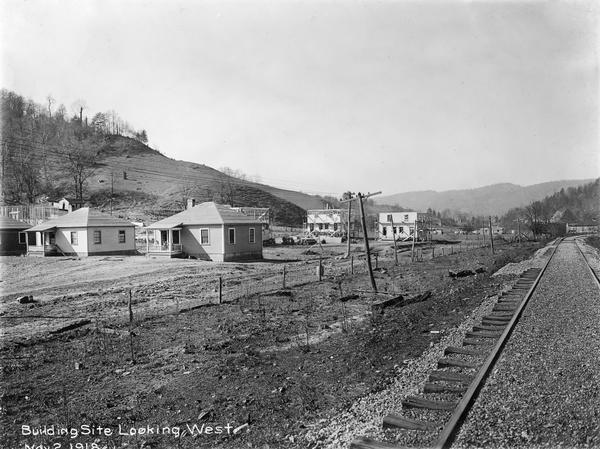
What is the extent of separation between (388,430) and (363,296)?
1333 cm

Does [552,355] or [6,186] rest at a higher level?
[6,186]

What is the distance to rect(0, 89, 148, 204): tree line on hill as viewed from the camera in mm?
107562

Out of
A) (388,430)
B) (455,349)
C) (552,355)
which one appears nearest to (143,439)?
(388,430)

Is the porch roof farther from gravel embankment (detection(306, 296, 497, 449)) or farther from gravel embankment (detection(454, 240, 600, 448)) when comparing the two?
gravel embankment (detection(306, 296, 497, 449))

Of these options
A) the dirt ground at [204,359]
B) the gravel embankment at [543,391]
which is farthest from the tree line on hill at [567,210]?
the gravel embankment at [543,391]

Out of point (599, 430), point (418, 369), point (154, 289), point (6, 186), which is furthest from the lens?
point (6, 186)

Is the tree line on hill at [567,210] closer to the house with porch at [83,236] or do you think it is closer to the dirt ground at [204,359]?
the house with porch at [83,236]

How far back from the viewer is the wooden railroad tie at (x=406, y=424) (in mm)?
5791

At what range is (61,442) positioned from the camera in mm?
6801

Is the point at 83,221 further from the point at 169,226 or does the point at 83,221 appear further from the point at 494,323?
the point at 494,323

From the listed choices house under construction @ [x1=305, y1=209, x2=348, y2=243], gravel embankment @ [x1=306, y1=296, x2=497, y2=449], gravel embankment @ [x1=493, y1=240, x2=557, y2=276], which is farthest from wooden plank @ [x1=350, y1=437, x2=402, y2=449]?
house under construction @ [x1=305, y1=209, x2=348, y2=243]

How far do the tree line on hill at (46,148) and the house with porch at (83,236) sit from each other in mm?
49500

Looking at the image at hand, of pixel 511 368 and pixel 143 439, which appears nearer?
pixel 143 439

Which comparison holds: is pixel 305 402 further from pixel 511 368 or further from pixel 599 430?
pixel 599 430
